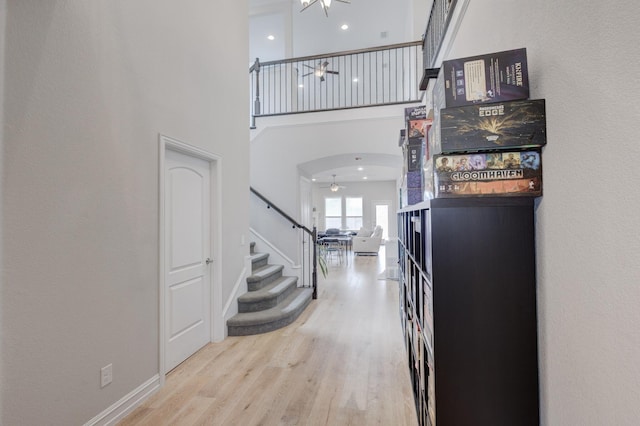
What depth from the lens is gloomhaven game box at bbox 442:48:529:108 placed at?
1181 millimetres

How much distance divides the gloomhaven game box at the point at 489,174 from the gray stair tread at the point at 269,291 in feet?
10.2

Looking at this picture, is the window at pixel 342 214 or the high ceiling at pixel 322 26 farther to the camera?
the window at pixel 342 214

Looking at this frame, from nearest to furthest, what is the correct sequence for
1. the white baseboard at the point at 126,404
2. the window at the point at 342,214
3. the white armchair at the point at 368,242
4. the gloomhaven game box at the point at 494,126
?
the gloomhaven game box at the point at 494,126
the white baseboard at the point at 126,404
the white armchair at the point at 368,242
the window at the point at 342,214

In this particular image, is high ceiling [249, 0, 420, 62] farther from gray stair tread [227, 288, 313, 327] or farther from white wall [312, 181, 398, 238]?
white wall [312, 181, 398, 238]

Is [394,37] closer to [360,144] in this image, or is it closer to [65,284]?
[360,144]

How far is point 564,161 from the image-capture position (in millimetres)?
1012

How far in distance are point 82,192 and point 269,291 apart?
2677 mm

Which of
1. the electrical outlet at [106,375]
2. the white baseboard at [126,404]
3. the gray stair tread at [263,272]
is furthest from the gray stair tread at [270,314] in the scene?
the electrical outlet at [106,375]

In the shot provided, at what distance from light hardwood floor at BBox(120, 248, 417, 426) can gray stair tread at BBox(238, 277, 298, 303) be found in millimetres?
467

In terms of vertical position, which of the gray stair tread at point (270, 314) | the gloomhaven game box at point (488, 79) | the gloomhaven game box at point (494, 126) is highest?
the gloomhaven game box at point (488, 79)

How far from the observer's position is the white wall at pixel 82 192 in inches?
60.5

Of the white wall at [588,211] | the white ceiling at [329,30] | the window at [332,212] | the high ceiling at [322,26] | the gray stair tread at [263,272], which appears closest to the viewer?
the white wall at [588,211]

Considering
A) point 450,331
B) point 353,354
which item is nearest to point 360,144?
point 353,354

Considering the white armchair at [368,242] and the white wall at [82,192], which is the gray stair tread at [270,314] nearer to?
the white wall at [82,192]
